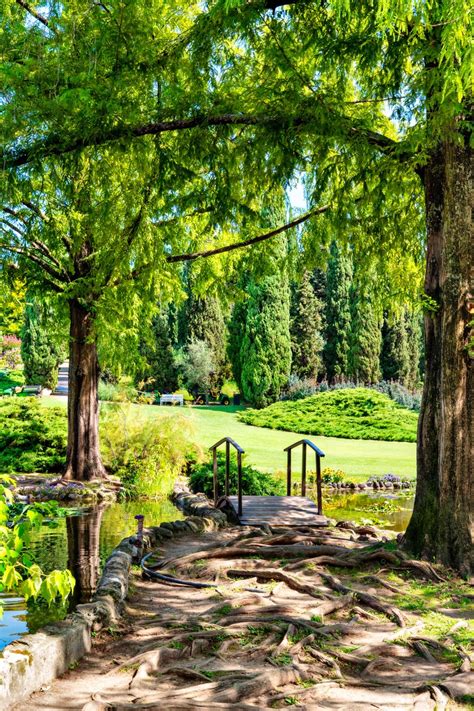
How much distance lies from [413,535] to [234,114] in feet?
14.3

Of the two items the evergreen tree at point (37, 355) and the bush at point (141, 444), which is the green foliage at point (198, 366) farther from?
the bush at point (141, 444)

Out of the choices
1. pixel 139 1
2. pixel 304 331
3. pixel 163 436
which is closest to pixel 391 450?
pixel 163 436

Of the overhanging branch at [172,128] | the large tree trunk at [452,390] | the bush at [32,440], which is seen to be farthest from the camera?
the bush at [32,440]

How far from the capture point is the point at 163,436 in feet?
51.3

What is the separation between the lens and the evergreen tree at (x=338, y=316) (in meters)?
35.8

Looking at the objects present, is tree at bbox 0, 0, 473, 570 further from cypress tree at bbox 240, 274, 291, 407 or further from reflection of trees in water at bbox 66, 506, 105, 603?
cypress tree at bbox 240, 274, 291, 407

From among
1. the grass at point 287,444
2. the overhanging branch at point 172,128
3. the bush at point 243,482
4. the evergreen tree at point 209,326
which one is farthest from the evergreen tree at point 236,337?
the overhanging branch at point 172,128

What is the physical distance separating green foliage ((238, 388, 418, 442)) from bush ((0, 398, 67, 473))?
11.1 metres

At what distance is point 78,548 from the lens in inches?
367

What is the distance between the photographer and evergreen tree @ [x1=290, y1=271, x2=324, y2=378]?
3700 centimetres

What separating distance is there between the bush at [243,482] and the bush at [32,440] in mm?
3311

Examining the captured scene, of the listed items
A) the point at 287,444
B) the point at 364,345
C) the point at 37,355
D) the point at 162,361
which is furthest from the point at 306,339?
the point at 287,444

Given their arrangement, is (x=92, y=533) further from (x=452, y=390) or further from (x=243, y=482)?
(x=452, y=390)

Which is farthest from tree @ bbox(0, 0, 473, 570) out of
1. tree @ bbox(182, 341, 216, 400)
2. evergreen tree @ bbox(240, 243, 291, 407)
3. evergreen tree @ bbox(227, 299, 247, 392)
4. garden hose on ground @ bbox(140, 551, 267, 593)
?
tree @ bbox(182, 341, 216, 400)
